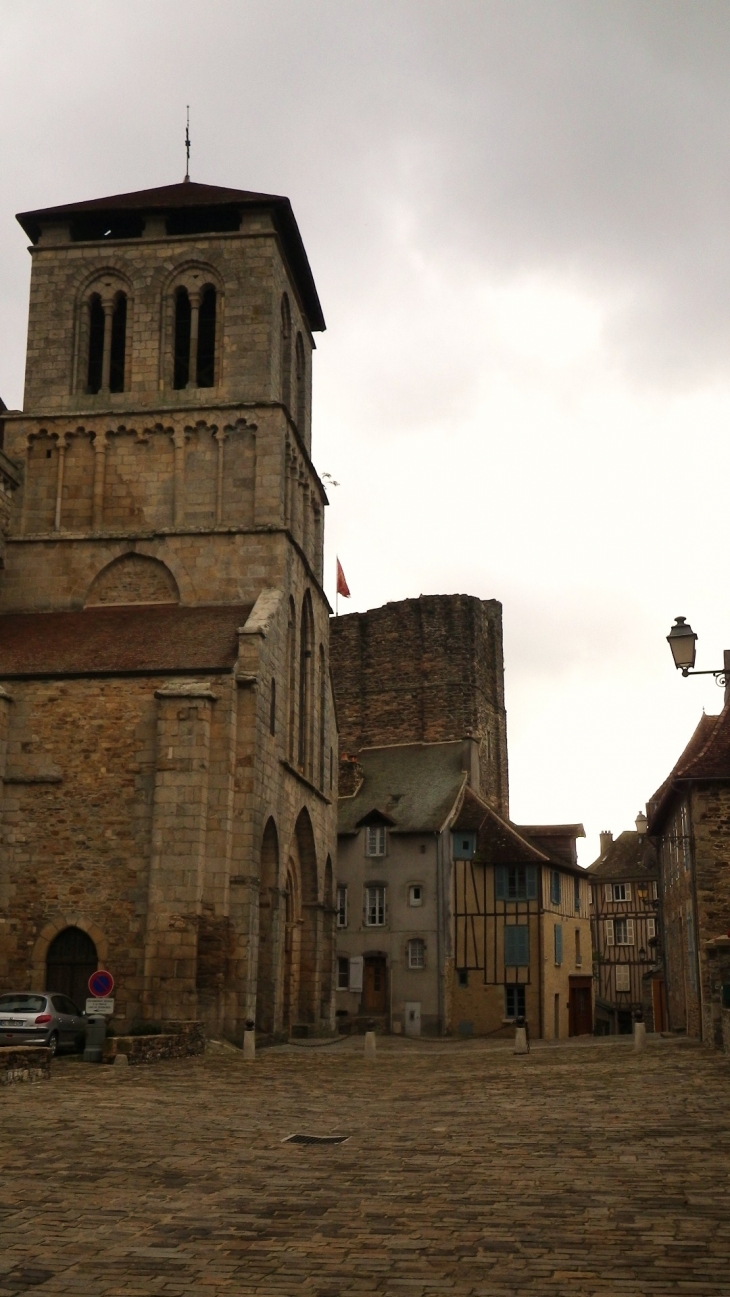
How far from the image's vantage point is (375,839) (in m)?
39.9

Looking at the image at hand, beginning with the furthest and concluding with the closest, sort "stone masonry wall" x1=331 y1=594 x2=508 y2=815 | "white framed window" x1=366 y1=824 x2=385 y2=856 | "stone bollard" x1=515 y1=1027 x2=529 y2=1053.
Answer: "stone masonry wall" x1=331 y1=594 x2=508 y2=815 < "white framed window" x1=366 y1=824 x2=385 y2=856 < "stone bollard" x1=515 y1=1027 x2=529 y2=1053

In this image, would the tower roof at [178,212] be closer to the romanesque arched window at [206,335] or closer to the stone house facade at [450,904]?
the romanesque arched window at [206,335]

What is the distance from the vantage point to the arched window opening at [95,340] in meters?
30.4

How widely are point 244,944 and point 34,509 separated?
11529 mm

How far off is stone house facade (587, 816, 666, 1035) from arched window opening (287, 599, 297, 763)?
2659 centimetres

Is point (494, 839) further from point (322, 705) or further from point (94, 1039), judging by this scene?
point (94, 1039)

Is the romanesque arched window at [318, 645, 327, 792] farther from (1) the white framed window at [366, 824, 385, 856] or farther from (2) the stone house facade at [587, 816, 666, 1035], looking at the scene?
(2) the stone house facade at [587, 816, 666, 1035]

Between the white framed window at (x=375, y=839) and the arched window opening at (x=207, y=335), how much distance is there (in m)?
15.7

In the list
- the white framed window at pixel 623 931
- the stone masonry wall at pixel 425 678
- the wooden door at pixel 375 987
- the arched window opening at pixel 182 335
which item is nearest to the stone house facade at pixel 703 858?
the wooden door at pixel 375 987

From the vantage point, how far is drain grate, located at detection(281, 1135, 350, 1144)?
1005cm

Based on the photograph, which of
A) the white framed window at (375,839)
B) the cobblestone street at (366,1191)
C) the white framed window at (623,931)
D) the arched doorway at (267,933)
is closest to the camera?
the cobblestone street at (366,1191)

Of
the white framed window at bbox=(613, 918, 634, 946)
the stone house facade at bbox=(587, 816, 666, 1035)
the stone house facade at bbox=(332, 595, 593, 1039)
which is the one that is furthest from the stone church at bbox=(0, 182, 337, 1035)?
the white framed window at bbox=(613, 918, 634, 946)

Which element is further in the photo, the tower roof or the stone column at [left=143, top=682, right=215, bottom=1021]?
the tower roof

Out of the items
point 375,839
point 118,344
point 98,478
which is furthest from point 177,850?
point 375,839
